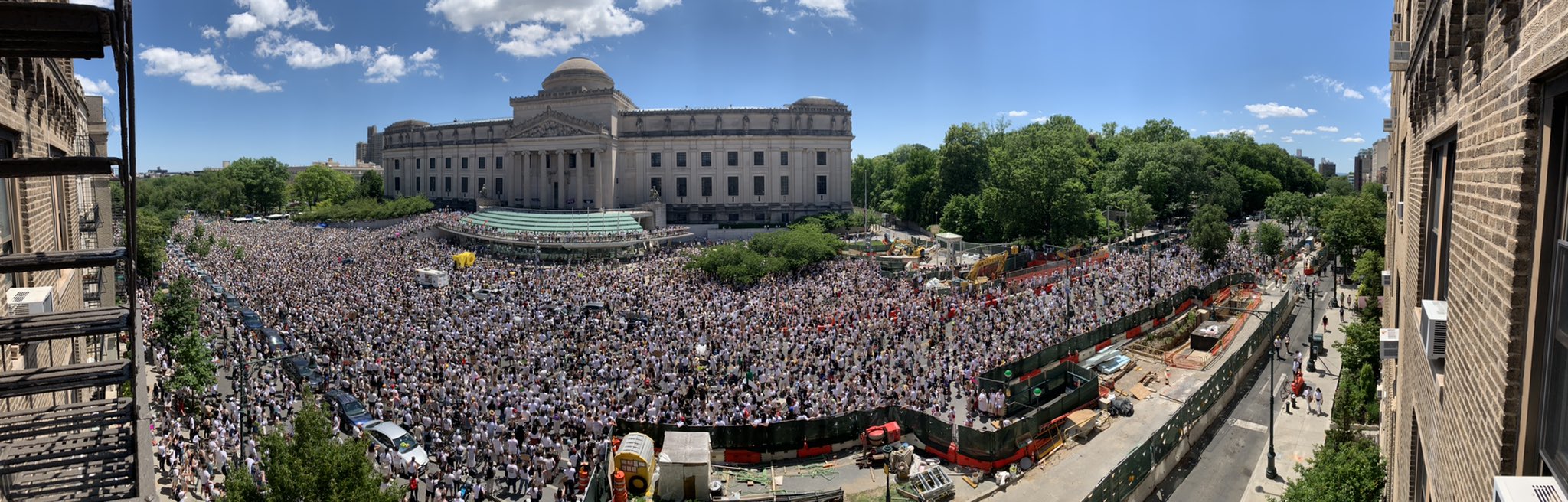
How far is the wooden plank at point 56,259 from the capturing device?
6273mm

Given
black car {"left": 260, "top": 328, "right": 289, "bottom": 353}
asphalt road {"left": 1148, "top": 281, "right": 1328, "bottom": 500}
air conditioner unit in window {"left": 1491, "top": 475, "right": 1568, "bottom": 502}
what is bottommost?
asphalt road {"left": 1148, "top": 281, "right": 1328, "bottom": 500}

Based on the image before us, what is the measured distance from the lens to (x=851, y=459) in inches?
826

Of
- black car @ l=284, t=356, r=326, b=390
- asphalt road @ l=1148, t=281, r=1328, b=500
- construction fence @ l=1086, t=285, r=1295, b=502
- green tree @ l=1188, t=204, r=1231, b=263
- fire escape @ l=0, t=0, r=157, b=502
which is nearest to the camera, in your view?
fire escape @ l=0, t=0, r=157, b=502

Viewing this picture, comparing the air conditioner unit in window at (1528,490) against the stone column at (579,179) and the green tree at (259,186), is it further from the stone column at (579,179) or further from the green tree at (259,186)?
the green tree at (259,186)

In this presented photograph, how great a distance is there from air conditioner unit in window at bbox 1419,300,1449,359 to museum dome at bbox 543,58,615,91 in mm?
76369

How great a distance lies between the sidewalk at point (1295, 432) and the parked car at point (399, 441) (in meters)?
20.2

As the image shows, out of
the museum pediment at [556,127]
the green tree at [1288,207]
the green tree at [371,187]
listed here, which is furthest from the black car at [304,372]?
the green tree at [371,187]

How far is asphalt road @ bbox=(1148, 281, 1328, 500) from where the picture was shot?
20.8 metres

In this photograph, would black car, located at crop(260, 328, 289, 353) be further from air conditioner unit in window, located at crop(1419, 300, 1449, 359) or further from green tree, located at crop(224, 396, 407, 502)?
air conditioner unit in window, located at crop(1419, 300, 1449, 359)

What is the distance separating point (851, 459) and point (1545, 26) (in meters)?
18.8

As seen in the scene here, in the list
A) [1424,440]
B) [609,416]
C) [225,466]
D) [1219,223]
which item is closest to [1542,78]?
[1424,440]

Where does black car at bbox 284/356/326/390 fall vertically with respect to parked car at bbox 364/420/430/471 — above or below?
above

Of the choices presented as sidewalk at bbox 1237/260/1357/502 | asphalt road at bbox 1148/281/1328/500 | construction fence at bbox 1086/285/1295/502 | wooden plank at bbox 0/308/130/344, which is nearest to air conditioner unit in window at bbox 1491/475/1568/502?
wooden plank at bbox 0/308/130/344

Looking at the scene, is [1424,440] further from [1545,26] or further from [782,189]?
[782,189]
